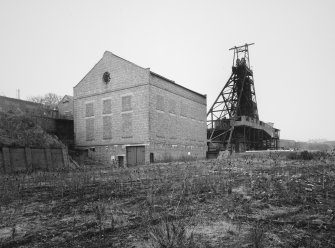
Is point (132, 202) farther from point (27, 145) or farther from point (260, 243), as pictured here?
point (27, 145)

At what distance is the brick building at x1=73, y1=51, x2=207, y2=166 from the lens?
22.2 m

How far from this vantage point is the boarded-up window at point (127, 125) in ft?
74.7

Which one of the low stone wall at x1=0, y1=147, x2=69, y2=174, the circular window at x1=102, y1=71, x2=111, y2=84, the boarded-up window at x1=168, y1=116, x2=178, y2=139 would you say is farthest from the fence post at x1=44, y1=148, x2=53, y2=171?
the boarded-up window at x1=168, y1=116, x2=178, y2=139

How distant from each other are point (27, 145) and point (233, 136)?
84.4 ft

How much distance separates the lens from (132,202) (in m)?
5.12

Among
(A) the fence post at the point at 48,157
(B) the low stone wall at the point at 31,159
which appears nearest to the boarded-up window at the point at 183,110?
(B) the low stone wall at the point at 31,159

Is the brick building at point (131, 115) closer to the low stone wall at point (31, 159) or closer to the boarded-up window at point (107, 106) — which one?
the boarded-up window at point (107, 106)

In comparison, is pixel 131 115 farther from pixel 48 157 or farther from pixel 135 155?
pixel 48 157

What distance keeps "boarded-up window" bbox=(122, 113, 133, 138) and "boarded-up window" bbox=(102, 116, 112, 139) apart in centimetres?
179

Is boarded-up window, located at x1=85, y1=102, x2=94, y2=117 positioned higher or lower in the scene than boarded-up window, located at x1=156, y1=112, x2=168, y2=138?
higher

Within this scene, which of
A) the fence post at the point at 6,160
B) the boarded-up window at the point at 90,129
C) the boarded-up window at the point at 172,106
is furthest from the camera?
the boarded-up window at the point at 90,129

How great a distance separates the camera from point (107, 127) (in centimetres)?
2453

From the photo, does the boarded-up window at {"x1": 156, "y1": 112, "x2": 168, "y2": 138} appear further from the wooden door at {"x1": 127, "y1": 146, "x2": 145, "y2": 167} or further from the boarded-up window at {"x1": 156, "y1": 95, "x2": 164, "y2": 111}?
the wooden door at {"x1": 127, "y1": 146, "x2": 145, "y2": 167}

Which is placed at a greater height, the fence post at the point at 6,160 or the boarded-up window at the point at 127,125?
the boarded-up window at the point at 127,125
